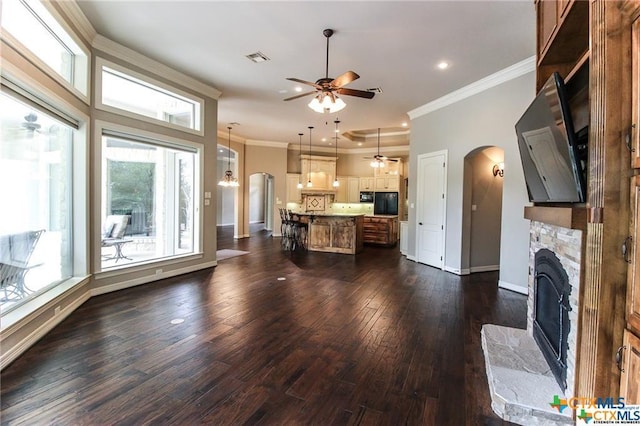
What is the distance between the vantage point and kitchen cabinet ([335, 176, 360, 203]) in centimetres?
1093

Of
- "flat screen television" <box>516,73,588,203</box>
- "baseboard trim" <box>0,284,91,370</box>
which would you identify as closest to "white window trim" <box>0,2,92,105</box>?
"baseboard trim" <box>0,284,91,370</box>

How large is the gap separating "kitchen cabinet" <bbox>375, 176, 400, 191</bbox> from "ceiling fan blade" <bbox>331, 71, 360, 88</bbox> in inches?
272

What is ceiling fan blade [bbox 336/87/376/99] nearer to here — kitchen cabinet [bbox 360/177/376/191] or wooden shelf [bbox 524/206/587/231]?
wooden shelf [bbox 524/206/587/231]

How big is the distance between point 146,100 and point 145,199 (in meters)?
1.65

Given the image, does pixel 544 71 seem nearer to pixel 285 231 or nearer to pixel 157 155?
pixel 157 155

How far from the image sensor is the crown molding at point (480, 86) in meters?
A: 4.20

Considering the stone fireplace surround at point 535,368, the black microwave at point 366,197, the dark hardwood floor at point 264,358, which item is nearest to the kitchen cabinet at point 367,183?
the black microwave at point 366,197

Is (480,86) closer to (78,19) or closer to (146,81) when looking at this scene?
(146,81)

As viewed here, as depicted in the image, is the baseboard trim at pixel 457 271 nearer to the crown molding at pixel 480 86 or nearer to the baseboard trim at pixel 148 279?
the crown molding at pixel 480 86

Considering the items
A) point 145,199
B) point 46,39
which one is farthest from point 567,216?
point 145,199

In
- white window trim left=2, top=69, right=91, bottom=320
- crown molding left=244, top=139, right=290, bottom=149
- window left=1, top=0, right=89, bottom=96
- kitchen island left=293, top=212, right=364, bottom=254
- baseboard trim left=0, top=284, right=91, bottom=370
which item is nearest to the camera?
baseboard trim left=0, top=284, right=91, bottom=370

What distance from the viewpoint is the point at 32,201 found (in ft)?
10.0

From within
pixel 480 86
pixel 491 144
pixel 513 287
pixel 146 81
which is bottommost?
pixel 513 287

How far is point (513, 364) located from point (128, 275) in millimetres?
4865
